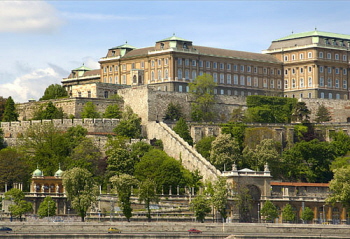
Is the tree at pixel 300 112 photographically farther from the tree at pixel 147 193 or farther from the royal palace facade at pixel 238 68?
the tree at pixel 147 193

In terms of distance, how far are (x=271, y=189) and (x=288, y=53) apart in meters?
57.5

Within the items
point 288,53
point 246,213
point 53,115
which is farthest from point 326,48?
point 246,213

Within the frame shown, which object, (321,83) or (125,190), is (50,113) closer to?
(125,190)

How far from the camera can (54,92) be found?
16900 centimetres

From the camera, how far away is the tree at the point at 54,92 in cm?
16762

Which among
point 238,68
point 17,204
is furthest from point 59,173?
point 238,68

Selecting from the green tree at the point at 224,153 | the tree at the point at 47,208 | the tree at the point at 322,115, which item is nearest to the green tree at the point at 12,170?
the tree at the point at 47,208

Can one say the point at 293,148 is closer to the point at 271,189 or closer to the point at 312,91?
the point at 271,189

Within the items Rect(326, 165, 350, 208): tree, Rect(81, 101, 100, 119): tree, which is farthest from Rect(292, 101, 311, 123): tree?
Rect(326, 165, 350, 208): tree

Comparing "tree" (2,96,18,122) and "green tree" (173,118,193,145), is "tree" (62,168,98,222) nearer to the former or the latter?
"green tree" (173,118,193,145)

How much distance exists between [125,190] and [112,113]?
40.6 m

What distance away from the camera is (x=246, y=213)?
124 meters

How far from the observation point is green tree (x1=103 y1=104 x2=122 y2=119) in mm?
155125

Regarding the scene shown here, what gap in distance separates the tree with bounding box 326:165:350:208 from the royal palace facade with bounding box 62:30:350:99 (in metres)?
46.0
